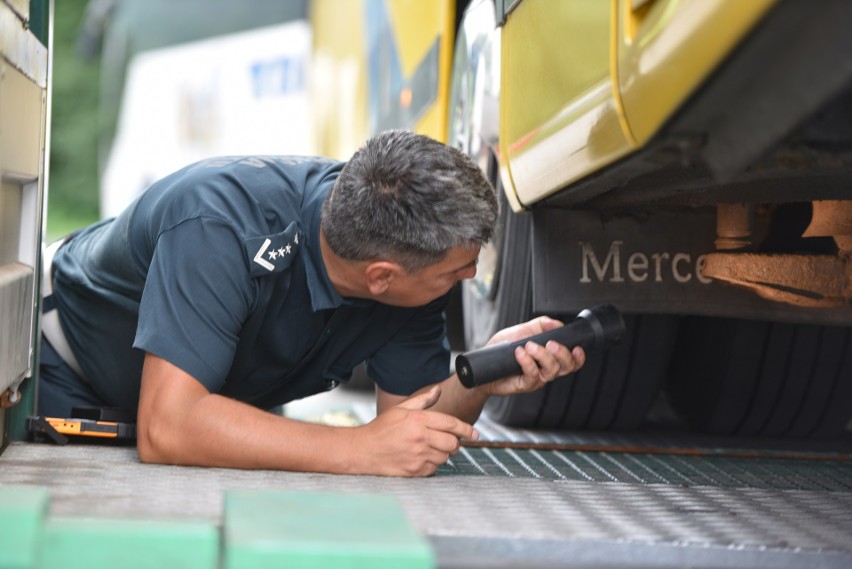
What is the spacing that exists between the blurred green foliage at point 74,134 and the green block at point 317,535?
14673 mm

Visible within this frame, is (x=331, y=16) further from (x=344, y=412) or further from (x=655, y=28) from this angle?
(x=655, y=28)

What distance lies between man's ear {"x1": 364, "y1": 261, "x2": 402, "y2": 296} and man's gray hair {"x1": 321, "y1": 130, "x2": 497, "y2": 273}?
0.02 meters

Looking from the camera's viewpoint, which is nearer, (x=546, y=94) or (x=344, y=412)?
(x=546, y=94)

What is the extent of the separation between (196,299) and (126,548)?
75 centimetres

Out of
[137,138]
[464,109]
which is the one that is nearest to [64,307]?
[464,109]

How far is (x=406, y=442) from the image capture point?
1.94 m

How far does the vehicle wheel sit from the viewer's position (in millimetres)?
2943

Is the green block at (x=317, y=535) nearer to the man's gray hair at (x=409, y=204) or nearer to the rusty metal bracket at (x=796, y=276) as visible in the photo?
the man's gray hair at (x=409, y=204)

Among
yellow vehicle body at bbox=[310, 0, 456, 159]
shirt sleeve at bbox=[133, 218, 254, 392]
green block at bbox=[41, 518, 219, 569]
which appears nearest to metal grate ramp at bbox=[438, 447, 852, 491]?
shirt sleeve at bbox=[133, 218, 254, 392]

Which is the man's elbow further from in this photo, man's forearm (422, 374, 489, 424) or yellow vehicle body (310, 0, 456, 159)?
yellow vehicle body (310, 0, 456, 159)

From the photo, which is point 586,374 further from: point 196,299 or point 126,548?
point 126,548

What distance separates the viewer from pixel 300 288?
2184mm

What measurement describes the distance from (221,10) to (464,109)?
642 centimetres

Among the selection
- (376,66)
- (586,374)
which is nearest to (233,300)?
(586,374)
